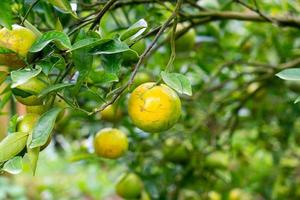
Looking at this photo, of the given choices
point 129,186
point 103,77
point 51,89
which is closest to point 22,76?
point 51,89

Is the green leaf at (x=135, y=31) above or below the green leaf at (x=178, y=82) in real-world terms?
above

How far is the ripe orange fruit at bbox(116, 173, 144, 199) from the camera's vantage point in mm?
1299

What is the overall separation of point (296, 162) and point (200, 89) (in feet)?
2.12

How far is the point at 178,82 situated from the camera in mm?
723

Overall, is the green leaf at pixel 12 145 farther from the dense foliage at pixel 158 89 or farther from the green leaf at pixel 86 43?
the green leaf at pixel 86 43

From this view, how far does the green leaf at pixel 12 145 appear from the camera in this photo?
2.32ft

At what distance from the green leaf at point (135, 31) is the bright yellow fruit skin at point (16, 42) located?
0.12 metres

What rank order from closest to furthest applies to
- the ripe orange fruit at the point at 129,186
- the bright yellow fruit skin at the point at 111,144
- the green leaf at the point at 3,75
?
the green leaf at the point at 3,75 < the bright yellow fruit skin at the point at 111,144 < the ripe orange fruit at the point at 129,186

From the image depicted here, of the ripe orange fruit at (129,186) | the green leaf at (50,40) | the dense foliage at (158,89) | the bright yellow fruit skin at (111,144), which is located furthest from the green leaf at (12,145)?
the ripe orange fruit at (129,186)

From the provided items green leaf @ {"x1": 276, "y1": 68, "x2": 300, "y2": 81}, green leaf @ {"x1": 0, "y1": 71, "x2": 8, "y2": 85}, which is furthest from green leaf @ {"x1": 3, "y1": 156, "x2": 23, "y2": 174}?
green leaf @ {"x1": 276, "y1": 68, "x2": 300, "y2": 81}

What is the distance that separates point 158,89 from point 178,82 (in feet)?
0.15

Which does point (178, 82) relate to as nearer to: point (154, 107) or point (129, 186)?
point (154, 107)

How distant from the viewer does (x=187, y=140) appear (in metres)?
1.60

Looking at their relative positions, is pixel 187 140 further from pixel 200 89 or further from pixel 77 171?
pixel 77 171
